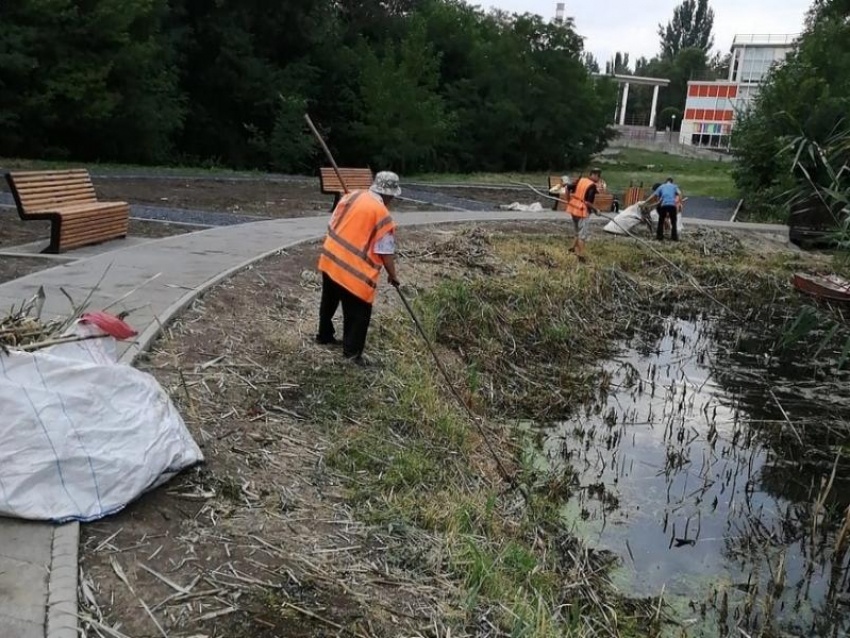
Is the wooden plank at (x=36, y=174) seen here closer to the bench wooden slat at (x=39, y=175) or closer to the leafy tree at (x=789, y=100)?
the bench wooden slat at (x=39, y=175)

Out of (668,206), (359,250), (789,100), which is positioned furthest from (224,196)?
(789,100)

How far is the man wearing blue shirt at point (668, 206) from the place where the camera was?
17.7 meters

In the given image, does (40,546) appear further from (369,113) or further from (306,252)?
(369,113)

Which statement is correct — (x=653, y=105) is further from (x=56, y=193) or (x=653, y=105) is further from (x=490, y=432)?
(x=490, y=432)

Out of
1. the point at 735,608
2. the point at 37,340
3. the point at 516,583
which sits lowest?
the point at 735,608

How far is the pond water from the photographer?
217 inches

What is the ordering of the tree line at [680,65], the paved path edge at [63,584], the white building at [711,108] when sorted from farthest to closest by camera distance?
1. the tree line at [680,65]
2. the white building at [711,108]
3. the paved path edge at [63,584]

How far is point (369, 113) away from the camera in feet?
108

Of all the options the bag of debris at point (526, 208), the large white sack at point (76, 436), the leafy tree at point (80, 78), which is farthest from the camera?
the leafy tree at point (80, 78)

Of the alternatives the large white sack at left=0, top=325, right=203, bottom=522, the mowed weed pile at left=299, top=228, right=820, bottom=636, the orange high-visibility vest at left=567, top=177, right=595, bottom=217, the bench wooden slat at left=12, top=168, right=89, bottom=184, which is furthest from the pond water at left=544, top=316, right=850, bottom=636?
the bench wooden slat at left=12, top=168, right=89, bottom=184

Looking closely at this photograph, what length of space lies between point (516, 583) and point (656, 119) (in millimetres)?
90559

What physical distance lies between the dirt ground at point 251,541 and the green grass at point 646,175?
21.2 m

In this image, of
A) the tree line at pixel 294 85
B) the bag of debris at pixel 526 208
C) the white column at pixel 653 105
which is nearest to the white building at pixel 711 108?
the white column at pixel 653 105

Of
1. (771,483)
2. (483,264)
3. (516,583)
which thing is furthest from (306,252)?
(516,583)
